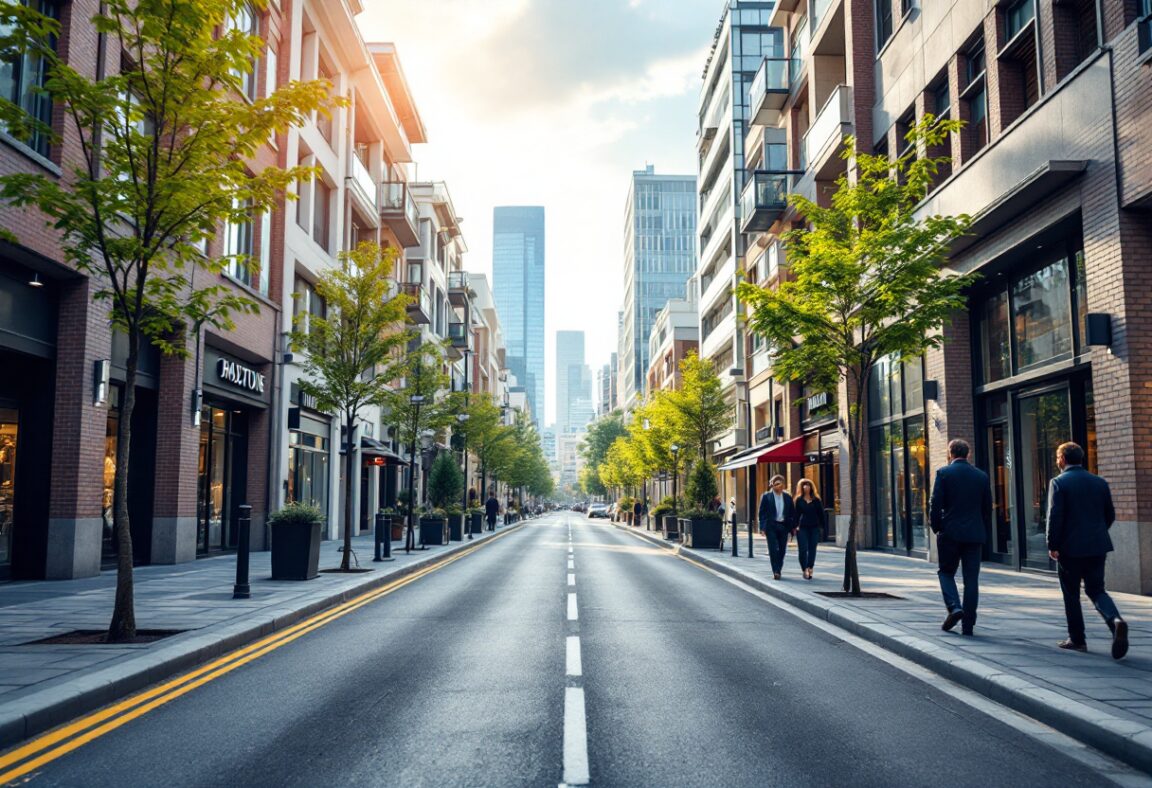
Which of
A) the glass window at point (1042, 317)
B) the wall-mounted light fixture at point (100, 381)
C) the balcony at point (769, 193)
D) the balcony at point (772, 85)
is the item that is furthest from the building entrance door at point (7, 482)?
the balcony at point (772, 85)

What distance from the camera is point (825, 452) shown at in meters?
27.4

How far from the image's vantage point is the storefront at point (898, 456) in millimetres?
19969

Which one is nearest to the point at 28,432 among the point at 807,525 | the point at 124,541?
the point at 124,541

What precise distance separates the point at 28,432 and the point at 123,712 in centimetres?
1011

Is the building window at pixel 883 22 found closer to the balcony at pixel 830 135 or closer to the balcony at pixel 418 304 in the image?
the balcony at pixel 830 135

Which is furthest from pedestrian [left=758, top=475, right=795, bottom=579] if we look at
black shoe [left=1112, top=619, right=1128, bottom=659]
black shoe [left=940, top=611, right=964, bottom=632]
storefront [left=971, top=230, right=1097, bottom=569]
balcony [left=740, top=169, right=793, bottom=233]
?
balcony [left=740, top=169, right=793, bottom=233]

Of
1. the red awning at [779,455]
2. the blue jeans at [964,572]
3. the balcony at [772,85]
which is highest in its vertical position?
the balcony at [772,85]

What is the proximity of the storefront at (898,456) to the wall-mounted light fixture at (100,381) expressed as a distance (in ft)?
52.5

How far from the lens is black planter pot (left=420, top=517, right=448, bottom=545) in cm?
2594

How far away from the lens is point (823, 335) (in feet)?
41.7

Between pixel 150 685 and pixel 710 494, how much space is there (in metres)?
20.5

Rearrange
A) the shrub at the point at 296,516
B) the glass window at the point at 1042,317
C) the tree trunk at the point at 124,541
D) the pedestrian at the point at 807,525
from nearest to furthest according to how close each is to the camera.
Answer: the tree trunk at the point at 124,541 → the shrub at the point at 296,516 → the glass window at the point at 1042,317 → the pedestrian at the point at 807,525

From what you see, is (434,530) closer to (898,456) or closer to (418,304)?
(898,456)

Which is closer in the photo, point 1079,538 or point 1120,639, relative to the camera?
point 1120,639
